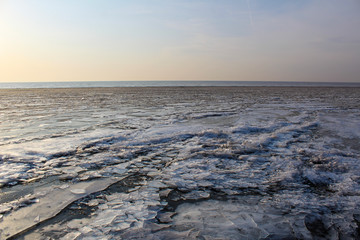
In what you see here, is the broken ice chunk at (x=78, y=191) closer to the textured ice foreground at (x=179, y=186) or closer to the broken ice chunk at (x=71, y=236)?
the textured ice foreground at (x=179, y=186)

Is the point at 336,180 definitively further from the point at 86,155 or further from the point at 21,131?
the point at 21,131

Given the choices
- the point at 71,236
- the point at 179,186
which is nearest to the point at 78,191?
the point at 71,236

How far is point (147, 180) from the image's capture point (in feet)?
9.35

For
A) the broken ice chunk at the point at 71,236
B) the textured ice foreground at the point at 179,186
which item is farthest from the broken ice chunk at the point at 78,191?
the broken ice chunk at the point at 71,236

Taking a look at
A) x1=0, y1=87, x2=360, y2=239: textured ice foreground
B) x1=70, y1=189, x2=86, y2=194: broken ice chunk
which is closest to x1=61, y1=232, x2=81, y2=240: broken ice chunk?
x1=0, y1=87, x2=360, y2=239: textured ice foreground

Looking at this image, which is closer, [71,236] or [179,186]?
[71,236]

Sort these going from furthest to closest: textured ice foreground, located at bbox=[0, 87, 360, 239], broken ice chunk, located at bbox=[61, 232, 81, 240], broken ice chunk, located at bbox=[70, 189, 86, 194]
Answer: broken ice chunk, located at bbox=[70, 189, 86, 194]
textured ice foreground, located at bbox=[0, 87, 360, 239]
broken ice chunk, located at bbox=[61, 232, 81, 240]

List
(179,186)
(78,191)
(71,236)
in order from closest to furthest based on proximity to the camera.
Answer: (71,236), (78,191), (179,186)

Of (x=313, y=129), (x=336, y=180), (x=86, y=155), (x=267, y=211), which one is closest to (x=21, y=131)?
(x=86, y=155)

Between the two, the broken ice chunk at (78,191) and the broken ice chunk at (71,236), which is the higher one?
the broken ice chunk at (71,236)

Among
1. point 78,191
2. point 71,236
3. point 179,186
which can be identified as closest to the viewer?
point 71,236

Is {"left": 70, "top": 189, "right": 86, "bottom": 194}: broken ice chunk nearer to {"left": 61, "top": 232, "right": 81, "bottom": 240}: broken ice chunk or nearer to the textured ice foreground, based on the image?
the textured ice foreground

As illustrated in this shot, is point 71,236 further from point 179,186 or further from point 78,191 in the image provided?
A: point 179,186

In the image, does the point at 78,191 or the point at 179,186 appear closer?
the point at 78,191
